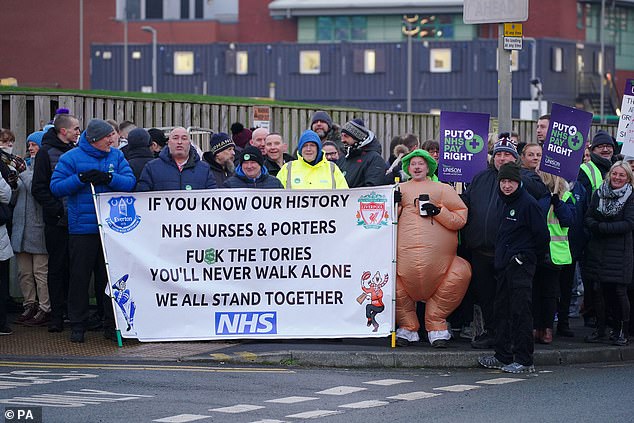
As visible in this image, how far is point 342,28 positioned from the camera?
86.4 meters

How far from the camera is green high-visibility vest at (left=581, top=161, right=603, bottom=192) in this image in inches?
615

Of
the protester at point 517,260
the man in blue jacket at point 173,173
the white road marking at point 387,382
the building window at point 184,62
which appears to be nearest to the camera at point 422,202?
the protester at point 517,260

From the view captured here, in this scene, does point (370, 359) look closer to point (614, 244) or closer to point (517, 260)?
point (517, 260)

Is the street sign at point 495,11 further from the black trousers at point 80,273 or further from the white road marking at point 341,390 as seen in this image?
the white road marking at point 341,390

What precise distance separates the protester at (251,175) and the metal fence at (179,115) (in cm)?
409

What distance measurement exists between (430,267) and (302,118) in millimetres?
10453

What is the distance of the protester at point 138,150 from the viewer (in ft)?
46.4

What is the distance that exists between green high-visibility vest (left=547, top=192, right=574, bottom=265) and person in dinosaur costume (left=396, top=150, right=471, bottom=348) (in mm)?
1301

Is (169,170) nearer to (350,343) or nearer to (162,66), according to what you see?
(350,343)

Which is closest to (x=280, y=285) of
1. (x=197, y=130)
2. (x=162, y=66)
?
(x=197, y=130)

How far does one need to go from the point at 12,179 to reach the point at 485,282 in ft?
16.3

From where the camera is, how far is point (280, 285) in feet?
43.5

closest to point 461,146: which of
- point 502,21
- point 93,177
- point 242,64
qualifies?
point 502,21

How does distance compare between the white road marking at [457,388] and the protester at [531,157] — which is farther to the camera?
the protester at [531,157]
